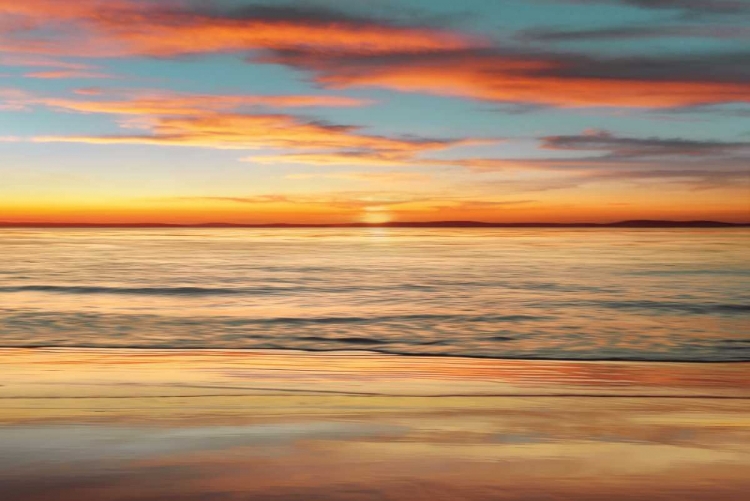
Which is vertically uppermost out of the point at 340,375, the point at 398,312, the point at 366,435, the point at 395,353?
the point at 398,312

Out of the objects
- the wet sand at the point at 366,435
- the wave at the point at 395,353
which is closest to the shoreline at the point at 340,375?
the wet sand at the point at 366,435

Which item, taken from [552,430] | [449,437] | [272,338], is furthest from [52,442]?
[272,338]

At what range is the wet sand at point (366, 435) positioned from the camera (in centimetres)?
421

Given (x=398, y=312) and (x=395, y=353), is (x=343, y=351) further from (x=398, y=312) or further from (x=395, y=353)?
(x=398, y=312)

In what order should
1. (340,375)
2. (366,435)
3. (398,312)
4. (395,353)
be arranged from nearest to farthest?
(366,435) < (340,375) < (395,353) < (398,312)

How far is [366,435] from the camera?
5.45 m

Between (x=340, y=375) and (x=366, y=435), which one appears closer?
(x=366, y=435)

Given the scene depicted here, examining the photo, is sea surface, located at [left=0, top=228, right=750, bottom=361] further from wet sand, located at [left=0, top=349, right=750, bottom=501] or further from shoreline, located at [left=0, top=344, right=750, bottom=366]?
wet sand, located at [left=0, top=349, right=750, bottom=501]

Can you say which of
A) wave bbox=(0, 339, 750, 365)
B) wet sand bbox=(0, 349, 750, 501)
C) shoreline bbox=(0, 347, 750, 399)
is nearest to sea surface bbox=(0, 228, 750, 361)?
wave bbox=(0, 339, 750, 365)

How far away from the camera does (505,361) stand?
11.2 metres

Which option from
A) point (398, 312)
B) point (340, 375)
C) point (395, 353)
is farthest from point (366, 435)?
point (398, 312)

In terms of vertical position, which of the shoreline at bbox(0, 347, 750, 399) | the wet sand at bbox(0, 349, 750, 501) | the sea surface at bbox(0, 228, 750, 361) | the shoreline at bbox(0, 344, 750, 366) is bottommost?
the wet sand at bbox(0, 349, 750, 501)

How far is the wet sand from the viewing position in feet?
13.8

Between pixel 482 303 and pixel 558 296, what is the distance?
319cm
